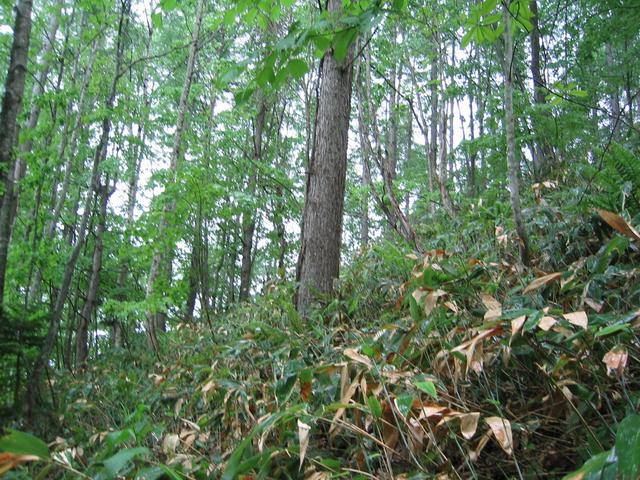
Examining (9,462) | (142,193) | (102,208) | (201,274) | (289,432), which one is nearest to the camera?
(9,462)

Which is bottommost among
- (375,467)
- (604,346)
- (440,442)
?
(375,467)

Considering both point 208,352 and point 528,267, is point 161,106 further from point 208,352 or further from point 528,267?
point 528,267

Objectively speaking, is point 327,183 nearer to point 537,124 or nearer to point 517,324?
point 537,124

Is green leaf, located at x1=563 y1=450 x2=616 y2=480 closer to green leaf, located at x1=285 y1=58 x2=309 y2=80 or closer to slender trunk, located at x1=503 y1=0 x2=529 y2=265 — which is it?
green leaf, located at x1=285 y1=58 x2=309 y2=80

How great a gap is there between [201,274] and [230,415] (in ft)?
10.1

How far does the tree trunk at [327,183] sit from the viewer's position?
516cm

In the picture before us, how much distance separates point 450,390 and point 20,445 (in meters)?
1.75

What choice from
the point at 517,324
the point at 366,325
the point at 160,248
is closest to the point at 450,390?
the point at 517,324

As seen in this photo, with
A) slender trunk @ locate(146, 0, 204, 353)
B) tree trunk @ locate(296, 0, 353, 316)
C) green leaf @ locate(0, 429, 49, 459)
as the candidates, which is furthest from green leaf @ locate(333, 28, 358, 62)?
slender trunk @ locate(146, 0, 204, 353)

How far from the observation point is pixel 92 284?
364 inches

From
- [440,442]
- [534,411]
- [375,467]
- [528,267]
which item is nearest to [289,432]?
[375,467]

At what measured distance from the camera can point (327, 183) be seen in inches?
209

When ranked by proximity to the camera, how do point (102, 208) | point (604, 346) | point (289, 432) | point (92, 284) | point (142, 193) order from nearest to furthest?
point (604, 346) < point (289, 432) < point (102, 208) < point (92, 284) < point (142, 193)

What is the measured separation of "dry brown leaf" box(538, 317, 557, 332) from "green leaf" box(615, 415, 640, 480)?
516 millimetres
